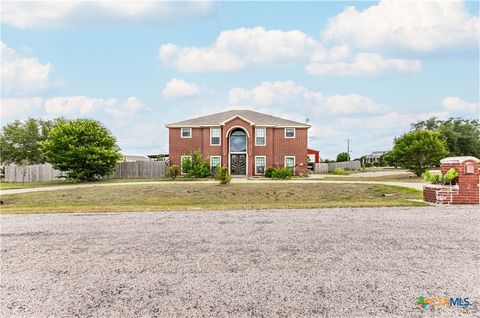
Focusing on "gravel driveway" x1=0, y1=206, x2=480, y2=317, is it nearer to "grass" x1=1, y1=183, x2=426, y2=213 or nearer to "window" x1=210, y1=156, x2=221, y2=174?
"grass" x1=1, y1=183, x2=426, y2=213

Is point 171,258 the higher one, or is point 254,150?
point 254,150

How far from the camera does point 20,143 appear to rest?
5262 centimetres

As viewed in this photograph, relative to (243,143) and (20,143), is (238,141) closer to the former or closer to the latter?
(243,143)

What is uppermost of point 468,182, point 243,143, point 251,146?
point 243,143

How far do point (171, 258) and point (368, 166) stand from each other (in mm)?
75159

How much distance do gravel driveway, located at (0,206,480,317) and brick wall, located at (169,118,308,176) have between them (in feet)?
94.5

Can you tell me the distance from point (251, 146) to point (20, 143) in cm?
4040

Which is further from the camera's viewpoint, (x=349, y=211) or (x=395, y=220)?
(x=349, y=211)

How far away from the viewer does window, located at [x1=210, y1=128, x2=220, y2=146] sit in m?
36.8

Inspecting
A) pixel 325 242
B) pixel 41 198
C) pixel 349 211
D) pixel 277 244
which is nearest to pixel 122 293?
pixel 277 244

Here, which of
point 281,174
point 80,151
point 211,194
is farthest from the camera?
point 281,174

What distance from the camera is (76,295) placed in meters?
3.89

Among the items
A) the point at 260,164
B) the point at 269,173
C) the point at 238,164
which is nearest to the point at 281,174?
the point at 269,173

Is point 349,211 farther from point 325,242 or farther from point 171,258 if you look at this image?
point 171,258
